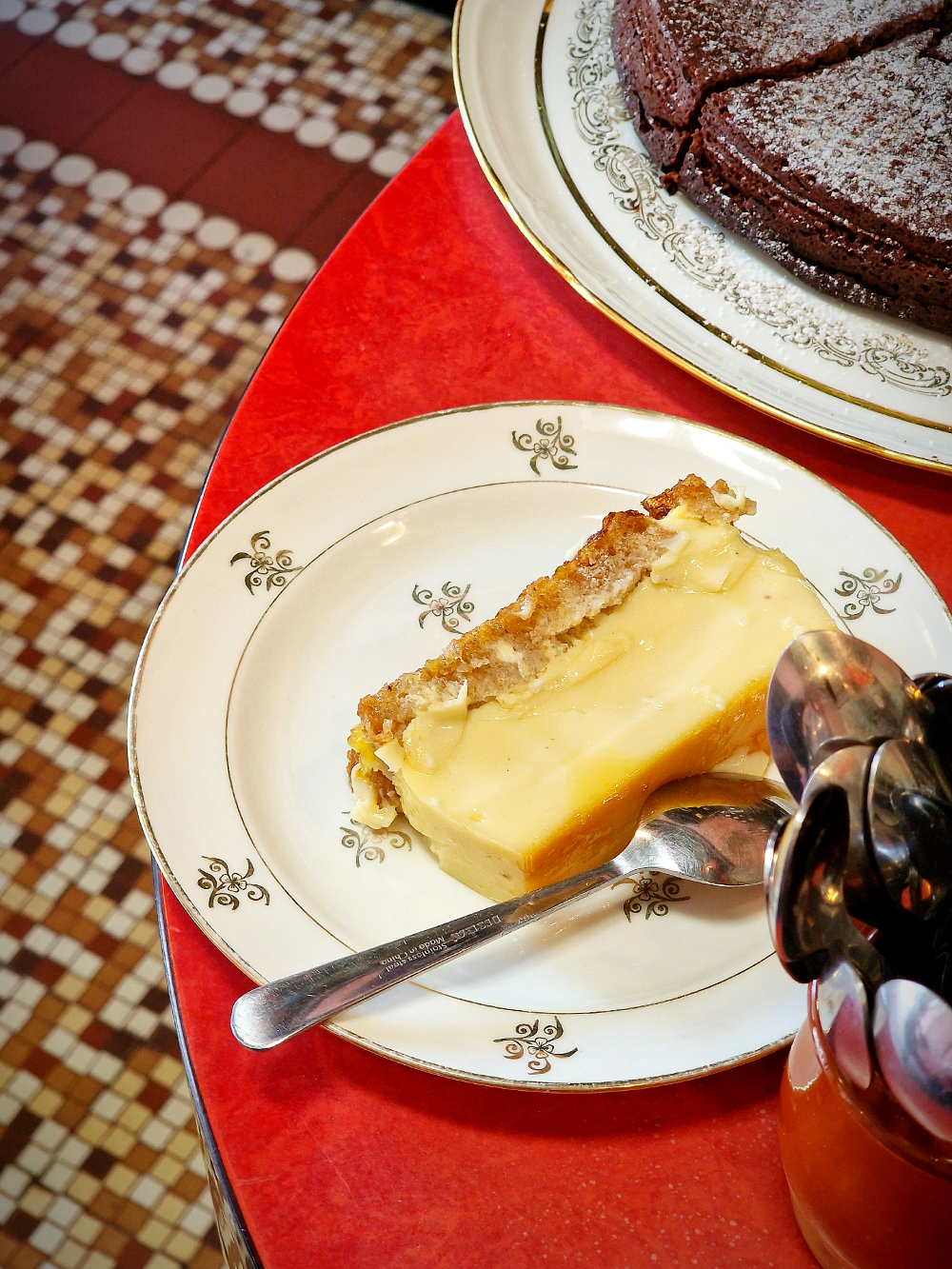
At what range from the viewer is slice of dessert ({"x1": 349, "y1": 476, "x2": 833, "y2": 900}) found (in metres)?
0.90

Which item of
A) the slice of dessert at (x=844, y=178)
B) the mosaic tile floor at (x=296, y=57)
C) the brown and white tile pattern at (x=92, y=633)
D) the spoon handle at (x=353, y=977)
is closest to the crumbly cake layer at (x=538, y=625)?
the spoon handle at (x=353, y=977)

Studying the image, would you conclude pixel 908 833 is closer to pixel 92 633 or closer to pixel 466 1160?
pixel 466 1160

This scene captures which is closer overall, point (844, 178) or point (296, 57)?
point (844, 178)

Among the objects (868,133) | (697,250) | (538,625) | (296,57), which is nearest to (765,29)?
(868,133)

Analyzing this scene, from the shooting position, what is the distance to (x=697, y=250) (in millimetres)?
1304

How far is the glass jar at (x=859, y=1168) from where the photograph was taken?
57 cm

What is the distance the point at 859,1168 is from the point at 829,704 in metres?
0.26

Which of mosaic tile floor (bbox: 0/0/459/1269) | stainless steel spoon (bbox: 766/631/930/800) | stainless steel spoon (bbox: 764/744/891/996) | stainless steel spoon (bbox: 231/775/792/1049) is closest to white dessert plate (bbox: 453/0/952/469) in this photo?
stainless steel spoon (bbox: 231/775/792/1049)

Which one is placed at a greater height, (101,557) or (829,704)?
(829,704)

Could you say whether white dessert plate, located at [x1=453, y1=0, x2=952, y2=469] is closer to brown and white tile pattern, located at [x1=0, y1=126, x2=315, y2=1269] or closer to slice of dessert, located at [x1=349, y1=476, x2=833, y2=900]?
slice of dessert, located at [x1=349, y1=476, x2=833, y2=900]

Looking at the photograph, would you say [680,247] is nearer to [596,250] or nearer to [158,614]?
[596,250]

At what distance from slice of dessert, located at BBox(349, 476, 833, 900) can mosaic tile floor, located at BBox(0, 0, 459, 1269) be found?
1.17 metres

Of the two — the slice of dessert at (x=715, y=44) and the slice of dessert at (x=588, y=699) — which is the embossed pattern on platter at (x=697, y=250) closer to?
the slice of dessert at (x=715, y=44)

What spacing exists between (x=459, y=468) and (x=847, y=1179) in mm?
697
